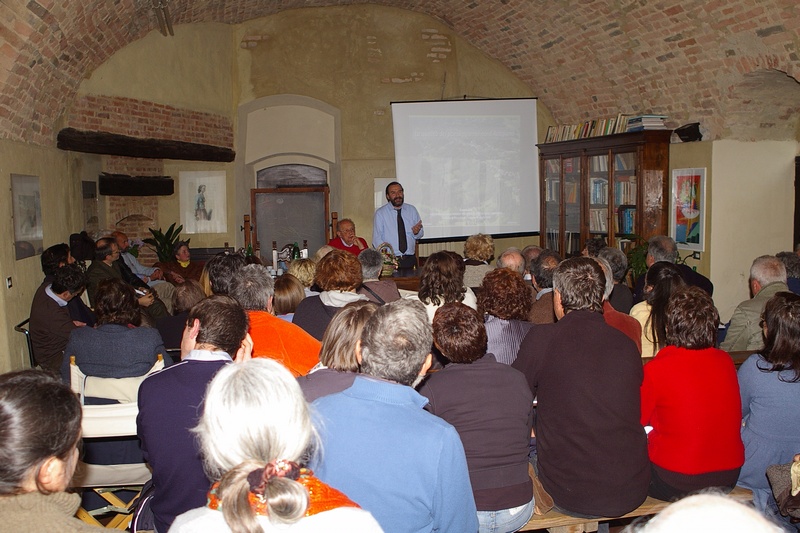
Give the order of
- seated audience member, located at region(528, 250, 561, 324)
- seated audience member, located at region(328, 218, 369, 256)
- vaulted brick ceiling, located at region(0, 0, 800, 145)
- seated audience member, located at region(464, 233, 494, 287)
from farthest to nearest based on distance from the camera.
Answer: seated audience member, located at region(328, 218, 369, 256), vaulted brick ceiling, located at region(0, 0, 800, 145), seated audience member, located at region(464, 233, 494, 287), seated audience member, located at region(528, 250, 561, 324)

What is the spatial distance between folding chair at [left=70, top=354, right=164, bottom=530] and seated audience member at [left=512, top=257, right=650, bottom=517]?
168 cm

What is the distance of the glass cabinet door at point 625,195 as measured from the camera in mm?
8844

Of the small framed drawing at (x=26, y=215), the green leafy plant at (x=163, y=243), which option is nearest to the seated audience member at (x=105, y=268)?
the small framed drawing at (x=26, y=215)

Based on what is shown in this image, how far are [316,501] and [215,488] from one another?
8.2 inches

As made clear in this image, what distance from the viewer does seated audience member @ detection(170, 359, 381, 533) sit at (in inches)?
58.6

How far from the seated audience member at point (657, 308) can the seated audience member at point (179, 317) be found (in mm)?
2768

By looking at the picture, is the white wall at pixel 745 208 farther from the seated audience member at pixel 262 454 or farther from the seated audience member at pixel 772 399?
the seated audience member at pixel 262 454

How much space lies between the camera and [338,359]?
9.03 ft

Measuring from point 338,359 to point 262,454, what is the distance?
1.18 m

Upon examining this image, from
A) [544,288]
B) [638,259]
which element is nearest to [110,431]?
[544,288]

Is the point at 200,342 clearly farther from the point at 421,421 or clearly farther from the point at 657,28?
the point at 657,28

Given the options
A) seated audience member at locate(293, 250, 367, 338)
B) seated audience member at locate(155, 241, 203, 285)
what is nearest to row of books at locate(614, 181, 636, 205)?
seated audience member at locate(155, 241, 203, 285)

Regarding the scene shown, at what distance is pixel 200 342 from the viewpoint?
8.94 feet

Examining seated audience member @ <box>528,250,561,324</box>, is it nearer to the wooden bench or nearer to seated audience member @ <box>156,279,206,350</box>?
the wooden bench
